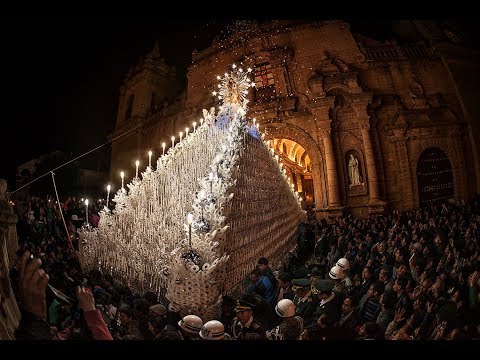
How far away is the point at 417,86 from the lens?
1277 centimetres

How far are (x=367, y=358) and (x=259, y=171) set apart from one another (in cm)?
515

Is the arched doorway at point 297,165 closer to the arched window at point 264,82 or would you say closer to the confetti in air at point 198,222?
the arched window at point 264,82

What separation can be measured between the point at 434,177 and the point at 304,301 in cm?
958

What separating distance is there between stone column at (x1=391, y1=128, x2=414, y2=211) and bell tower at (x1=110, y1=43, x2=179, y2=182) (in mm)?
8875

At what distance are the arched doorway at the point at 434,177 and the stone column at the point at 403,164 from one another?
326mm

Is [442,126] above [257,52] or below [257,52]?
below

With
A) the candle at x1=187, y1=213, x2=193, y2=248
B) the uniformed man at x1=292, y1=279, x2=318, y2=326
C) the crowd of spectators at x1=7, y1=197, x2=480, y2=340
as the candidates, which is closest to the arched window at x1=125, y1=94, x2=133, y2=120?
the crowd of spectators at x1=7, y1=197, x2=480, y2=340

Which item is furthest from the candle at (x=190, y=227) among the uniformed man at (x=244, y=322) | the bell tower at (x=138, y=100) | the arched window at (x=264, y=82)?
the arched window at (x=264, y=82)

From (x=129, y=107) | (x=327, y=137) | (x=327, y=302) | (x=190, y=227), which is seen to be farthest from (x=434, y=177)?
(x=129, y=107)

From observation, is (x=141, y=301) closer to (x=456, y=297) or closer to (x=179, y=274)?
(x=179, y=274)

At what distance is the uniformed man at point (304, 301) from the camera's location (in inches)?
165

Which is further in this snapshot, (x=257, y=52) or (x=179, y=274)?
(x=257, y=52)

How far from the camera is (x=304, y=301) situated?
4410 mm

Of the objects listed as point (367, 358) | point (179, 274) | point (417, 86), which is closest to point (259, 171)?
point (179, 274)
